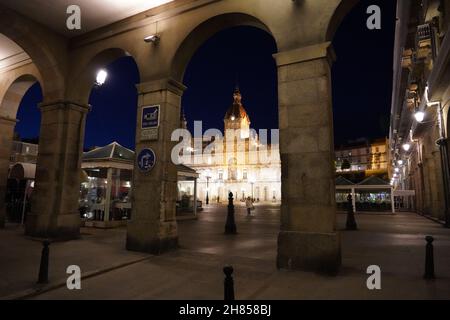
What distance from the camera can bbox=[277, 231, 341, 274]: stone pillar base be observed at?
5191 millimetres

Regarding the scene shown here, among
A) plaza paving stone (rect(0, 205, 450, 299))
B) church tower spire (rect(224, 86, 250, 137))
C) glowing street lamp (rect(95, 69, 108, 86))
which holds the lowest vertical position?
plaza paving stone (rect(0, 205, 450, 299))

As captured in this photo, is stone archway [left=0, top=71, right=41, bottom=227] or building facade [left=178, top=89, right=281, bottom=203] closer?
stone archway [left=0, top=71, right=41, bottom=227]

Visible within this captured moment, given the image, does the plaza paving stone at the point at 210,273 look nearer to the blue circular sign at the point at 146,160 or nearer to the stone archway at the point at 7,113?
the blue circular sign at the point at 146,160

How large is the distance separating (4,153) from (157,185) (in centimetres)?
839

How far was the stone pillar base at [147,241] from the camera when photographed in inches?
272

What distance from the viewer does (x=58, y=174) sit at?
359 inches

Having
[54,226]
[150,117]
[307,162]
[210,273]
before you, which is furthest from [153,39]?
[54,226]

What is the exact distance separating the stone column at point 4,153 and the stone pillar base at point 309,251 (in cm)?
1118

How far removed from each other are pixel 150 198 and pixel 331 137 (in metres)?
4.39

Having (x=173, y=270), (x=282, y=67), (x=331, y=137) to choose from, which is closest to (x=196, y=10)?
(x=282, y=67)

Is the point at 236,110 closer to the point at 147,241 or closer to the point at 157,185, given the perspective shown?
the point at 157,185

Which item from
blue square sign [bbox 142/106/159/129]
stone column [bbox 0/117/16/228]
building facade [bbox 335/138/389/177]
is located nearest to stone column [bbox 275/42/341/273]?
blue square sign [bbox 142/106/159/129]

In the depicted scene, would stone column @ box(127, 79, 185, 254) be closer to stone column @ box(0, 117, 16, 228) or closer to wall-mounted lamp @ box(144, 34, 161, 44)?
wall-mounted lamp @ box(144, 34, 161, 44)
